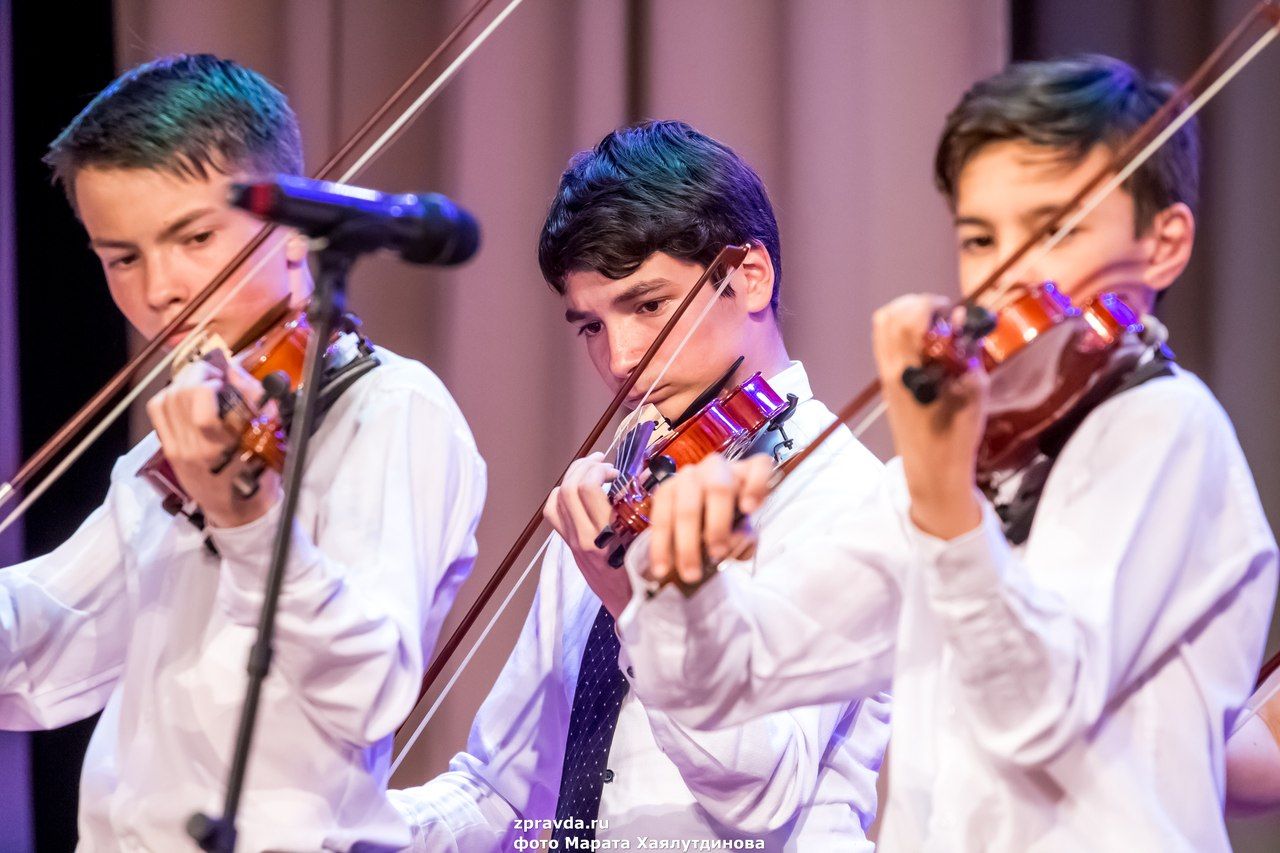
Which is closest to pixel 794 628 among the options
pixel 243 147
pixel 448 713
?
pixel 243 147

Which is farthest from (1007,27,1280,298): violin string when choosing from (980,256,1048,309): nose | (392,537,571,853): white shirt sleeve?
(392,537,571,853): white shirt sleeve

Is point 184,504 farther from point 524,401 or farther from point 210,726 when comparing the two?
point 524,401

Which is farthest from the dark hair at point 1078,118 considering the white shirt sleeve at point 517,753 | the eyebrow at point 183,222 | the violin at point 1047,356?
the white shirt sleeve at point 517,753

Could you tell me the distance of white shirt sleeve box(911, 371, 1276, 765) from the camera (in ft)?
3.35

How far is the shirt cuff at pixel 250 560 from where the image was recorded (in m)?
1.28

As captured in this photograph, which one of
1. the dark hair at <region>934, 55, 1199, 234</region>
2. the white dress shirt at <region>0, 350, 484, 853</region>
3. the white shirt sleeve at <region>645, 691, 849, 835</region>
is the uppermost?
the dark hair at <region>934, 55, 1199, 234</region>

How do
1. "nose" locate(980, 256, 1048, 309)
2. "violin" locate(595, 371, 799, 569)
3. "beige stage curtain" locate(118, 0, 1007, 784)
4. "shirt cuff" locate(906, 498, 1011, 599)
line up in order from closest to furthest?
"shirt cuff" locate(906, 498, 1011, 599) < "nose" locate(980, 256, 1048, 309) < "violin" locate(595, 371, 799, 569) < "beige stage curtain" locate(118, 0, 1007, 784)

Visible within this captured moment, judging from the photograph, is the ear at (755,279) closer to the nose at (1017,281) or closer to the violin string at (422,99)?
the violin string at (422,99)

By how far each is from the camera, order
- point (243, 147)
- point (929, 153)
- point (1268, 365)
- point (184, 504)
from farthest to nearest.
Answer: point (929, 153) → point (1268, 365) → point (243, 147) → point (184, 504)

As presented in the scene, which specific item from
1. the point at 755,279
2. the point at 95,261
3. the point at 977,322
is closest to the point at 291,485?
the point at 977,322

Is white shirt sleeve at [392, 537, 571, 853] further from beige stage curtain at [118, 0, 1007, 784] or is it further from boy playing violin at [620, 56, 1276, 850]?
beige stage curtain at [118, 0, 1007, 784]

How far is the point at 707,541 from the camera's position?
1.17 metres

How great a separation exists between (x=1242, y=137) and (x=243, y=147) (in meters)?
1.65

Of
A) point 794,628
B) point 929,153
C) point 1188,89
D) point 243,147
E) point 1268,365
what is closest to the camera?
point 1188,89
